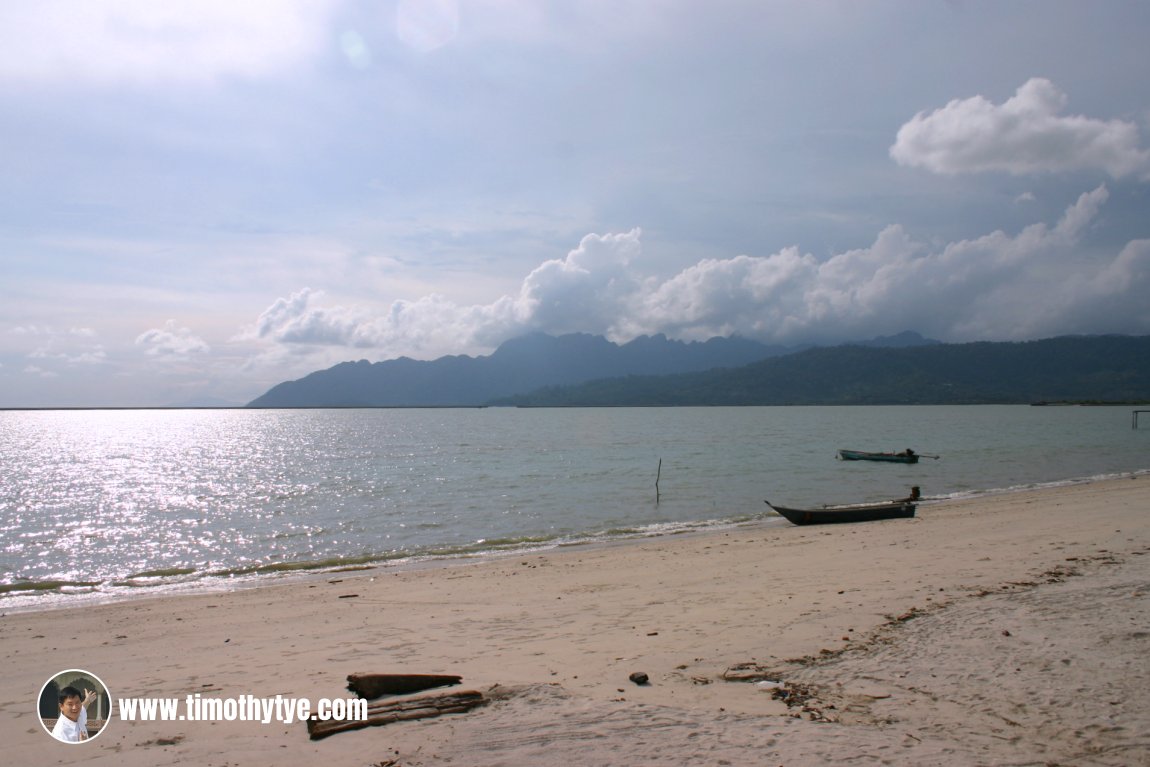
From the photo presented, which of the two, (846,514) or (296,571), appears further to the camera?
(846,514)

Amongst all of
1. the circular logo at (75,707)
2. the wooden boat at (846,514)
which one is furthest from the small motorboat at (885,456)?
the circular logo at (75,707)

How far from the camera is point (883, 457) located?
54.8 metres

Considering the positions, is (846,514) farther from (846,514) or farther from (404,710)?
(404,710)

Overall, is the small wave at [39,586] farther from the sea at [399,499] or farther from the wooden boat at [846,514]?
the wooden boat at [846,514]

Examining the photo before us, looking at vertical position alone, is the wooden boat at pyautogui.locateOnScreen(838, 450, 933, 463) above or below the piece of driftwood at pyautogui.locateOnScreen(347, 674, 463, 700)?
below

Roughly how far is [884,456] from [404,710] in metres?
54.4

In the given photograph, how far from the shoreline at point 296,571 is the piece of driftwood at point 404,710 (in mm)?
12066

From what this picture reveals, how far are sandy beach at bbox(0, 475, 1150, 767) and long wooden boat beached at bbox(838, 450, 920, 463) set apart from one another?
38552 mm

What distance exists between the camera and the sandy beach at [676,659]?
20.0 ft

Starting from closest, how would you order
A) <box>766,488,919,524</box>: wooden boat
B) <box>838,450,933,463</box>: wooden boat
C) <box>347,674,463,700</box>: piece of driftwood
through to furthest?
<box>347,674,463,700</box>: piece of driftwood → <box>766,488,919,524</box>: wooden boat → <box>838,450,933,463</box>: wooden boat

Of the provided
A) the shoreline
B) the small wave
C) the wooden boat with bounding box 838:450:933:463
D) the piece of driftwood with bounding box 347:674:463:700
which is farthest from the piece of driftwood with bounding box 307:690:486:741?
the wooden boat with bounding box 838:450:933:463

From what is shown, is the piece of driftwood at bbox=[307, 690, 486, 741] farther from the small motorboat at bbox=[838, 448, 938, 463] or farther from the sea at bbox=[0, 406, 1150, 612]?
the small motorboat at bbox=[838, 448, 938, 463]

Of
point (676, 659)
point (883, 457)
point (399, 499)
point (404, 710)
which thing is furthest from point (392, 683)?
point (883, 457)

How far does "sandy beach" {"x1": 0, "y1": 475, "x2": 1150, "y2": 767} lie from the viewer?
241 inches
